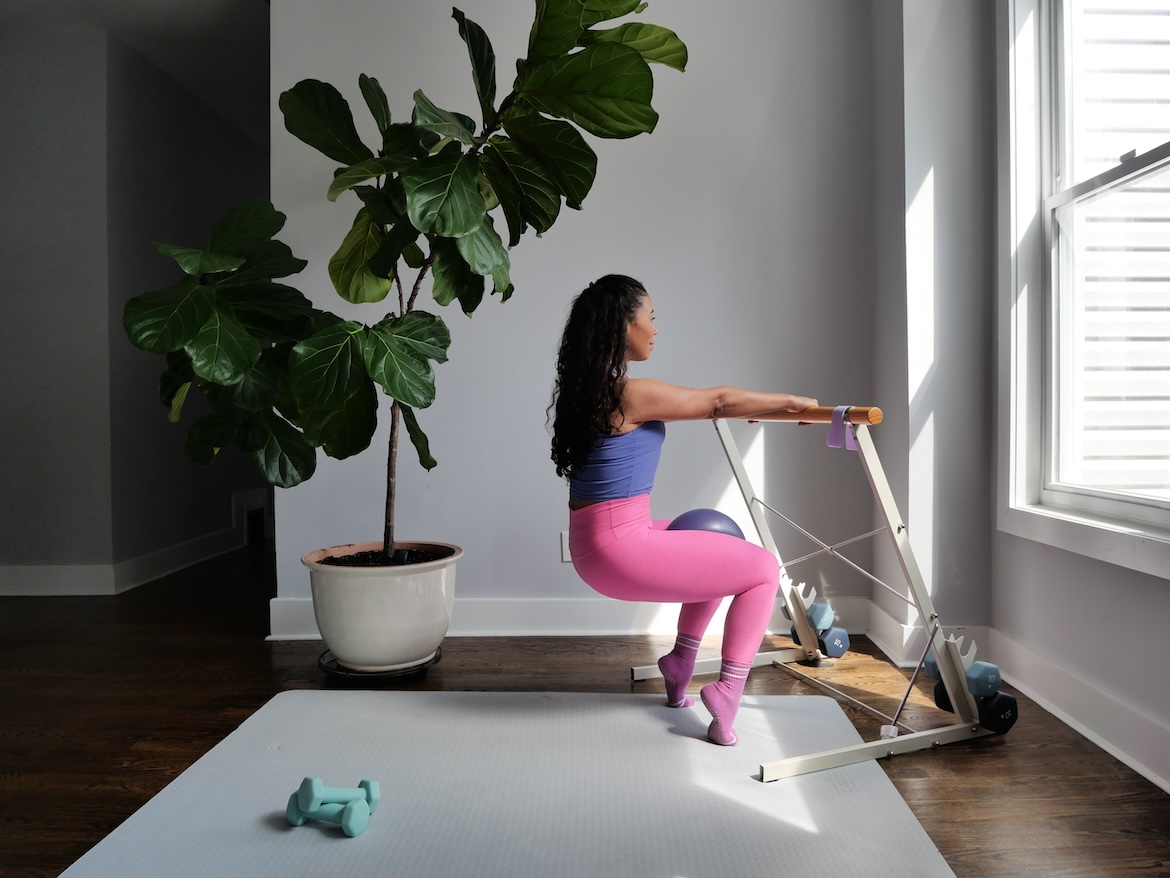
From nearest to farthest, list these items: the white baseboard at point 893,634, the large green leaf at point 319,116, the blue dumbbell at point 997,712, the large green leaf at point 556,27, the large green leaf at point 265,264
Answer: the white baseboard at point 893,634 → the blue dumbbell at point 997,712 → the large green leaf at point 556,27 → the large green leaf at point 265,264 → the large green leaf at point 319,116

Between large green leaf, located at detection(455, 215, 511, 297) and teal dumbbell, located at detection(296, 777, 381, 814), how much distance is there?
1213mm

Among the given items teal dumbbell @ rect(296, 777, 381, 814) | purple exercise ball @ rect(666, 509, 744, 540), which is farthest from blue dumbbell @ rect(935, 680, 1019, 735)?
teal dumbbell @ rect(296, 777, 381, 814)

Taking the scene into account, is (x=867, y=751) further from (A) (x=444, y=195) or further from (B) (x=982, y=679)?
(A) (x=444, y=195)

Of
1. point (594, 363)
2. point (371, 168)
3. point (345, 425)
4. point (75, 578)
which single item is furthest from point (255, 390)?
point (75, 578)

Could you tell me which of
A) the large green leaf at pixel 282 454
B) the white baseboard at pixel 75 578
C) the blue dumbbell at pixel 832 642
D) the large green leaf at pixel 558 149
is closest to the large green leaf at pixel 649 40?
the large green leaf at pixel 558 149

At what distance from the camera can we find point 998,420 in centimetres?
230

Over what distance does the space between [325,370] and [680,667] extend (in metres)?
1.15

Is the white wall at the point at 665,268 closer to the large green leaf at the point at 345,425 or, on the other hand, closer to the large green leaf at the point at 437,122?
the large green leaf at the point at 345,425

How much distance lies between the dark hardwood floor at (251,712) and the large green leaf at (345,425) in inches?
28.1

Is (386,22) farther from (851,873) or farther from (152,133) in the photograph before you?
(851,873)

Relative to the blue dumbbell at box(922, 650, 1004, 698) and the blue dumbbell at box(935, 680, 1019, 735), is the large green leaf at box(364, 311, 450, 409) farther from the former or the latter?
the blue dumbbell at box(935, 680, 1019, 735)

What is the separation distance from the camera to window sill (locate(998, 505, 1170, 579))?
1.63 metres

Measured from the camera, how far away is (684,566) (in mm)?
1832

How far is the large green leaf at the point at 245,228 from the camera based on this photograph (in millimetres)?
2184
